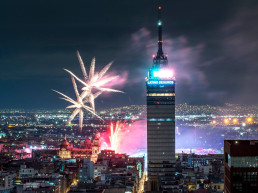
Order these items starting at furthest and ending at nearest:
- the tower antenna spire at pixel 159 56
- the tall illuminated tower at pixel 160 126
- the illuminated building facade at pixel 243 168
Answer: the tower antenna spire at pixel 159 56, the tall illuminated tower at pixel 160 126, the illuminated building facade at pixel 243 168

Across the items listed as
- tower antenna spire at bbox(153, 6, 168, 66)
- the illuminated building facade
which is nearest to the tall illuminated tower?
tower antenna spire at bbox(153, 6, 168, 66)

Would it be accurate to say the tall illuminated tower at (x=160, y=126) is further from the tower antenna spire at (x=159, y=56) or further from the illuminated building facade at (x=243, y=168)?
the illuminated building facade at (x=243, y=168)

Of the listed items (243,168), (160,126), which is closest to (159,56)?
(160,126)

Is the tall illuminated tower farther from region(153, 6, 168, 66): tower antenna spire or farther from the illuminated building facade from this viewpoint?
the illuminated building facade

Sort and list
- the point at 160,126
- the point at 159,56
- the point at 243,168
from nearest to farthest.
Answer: the point at 243,168
the point at 160,126
the point at 159,56

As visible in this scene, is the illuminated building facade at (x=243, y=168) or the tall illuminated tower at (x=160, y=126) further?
the tall illuminated tower at (x=160, y=126)

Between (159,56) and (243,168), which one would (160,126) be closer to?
(159,56)

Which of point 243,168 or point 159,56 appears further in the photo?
point 159,56

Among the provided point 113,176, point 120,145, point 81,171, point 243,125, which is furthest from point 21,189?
point 243,125

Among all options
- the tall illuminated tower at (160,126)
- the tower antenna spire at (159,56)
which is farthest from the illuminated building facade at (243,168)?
the tower antenna spire at (159,56)

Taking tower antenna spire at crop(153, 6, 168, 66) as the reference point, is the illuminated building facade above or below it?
below

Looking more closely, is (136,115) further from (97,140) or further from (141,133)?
(97,140)
